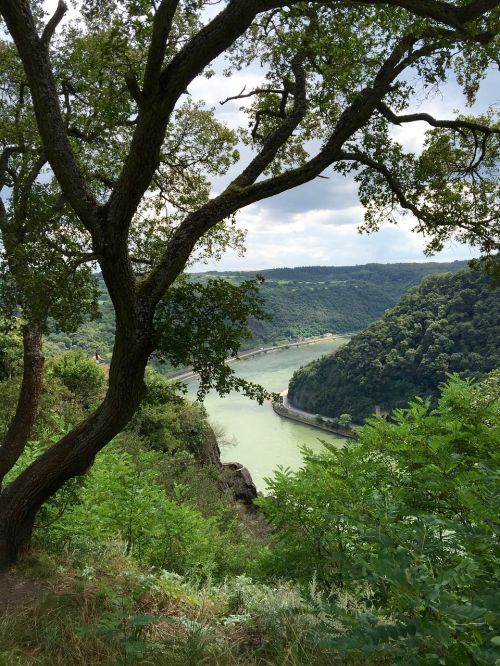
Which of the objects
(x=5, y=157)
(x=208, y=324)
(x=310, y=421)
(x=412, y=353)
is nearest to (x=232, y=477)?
(x=5, y=157)

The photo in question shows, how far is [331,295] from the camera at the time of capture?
146 metres

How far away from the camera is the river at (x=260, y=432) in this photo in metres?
41.5

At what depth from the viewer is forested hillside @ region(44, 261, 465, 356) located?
414 ft

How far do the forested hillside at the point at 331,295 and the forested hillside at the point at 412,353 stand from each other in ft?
146

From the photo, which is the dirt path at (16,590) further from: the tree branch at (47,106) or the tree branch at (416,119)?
the tree branch at (416,119)

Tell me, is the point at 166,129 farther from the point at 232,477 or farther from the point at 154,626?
the point at 232,477

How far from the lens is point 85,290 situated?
4.80 metres

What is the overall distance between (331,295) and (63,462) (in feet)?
475

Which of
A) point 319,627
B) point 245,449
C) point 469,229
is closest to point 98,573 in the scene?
point 319,627

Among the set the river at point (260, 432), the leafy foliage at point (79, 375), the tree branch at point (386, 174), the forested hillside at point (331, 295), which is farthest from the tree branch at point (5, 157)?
the forested hillside at point (331, 295)

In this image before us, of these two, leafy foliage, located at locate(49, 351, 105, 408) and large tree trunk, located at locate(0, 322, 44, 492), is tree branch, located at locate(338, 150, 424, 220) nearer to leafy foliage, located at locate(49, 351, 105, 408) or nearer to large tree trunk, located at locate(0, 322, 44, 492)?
large tree trunk, located at locate(0, 322, 44, 492)

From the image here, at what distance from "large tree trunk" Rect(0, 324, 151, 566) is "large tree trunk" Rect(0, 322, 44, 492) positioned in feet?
5.62

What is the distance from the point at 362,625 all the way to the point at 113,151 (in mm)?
6385

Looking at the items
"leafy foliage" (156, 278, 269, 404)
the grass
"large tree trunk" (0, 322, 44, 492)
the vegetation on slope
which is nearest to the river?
"large tree trunk" (0, 322, 44, 492)
